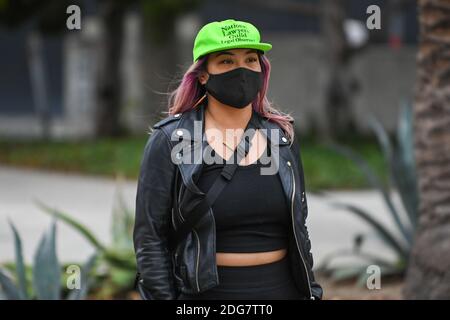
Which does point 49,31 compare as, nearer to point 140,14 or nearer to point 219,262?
point 140,14

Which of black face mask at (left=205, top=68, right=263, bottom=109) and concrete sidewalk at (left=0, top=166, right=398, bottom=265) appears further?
concrete sidewalk at (left=0, top=166, right=398, bottom=265)

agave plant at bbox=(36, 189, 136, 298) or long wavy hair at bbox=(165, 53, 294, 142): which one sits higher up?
long wavy hair at bbox=(165, 53, 294, 142)

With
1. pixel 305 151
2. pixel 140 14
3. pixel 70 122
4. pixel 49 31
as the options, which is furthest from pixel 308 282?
pixel 70 122

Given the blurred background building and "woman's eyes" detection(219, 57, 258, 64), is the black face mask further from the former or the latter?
the blurred background building

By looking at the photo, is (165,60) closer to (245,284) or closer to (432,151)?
(432,151)

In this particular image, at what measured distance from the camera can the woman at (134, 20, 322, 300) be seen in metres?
3.21

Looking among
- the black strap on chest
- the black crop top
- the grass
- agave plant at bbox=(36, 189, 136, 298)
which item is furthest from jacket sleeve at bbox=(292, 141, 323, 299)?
the grass

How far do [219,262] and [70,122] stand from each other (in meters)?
20.5

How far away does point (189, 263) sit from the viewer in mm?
3240

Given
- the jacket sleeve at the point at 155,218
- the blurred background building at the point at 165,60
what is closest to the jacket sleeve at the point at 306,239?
the jacket sleeve at the point at 155,218

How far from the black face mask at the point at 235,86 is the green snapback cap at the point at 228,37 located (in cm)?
10
